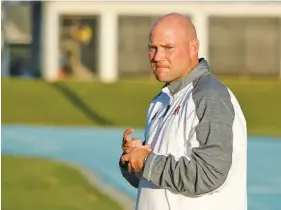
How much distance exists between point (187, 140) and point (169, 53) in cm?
38

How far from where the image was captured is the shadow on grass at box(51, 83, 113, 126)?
2094 cm

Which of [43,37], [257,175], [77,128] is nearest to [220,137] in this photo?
[257,175]

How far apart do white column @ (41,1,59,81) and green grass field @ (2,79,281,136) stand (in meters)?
8.35

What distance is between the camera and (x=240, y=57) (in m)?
40.2

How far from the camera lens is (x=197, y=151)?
136 inches

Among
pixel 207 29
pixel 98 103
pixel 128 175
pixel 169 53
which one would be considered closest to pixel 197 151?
pixel 169 53

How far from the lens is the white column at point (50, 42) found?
39.1 meters

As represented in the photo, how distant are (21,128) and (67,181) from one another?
8.21 m

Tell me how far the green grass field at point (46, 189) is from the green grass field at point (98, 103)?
22.2 ft

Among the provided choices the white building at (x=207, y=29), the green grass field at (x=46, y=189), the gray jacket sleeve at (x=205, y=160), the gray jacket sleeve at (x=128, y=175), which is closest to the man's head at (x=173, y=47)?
→ the gray jacket sleeve at (x=205, y=160)

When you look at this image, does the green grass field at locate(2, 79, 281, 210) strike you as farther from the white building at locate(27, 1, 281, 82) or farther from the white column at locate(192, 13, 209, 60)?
the white column at locate(192, 13, 209, 60)

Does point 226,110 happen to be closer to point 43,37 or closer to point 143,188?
point 143,188

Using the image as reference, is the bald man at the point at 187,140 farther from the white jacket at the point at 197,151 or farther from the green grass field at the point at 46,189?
the green grass field at the point at 46,189

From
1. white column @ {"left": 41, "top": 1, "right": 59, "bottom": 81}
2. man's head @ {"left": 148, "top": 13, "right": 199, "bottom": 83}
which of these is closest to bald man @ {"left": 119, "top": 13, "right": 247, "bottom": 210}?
man's head @ {"left": 148, "top": 13, "right": 199, "bottom": 83}
